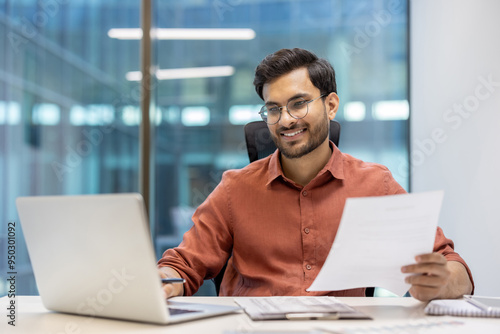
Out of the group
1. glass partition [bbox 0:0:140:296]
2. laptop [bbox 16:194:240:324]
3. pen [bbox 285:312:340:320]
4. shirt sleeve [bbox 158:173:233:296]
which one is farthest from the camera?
glass partition [bbox 0:0:140:296]

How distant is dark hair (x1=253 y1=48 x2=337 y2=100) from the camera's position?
66.9 inches

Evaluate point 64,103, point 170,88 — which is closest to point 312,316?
point 170,88

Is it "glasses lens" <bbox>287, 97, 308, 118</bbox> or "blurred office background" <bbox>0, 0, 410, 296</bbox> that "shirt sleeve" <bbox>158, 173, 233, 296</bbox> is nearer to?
"glasses lens" <bbox>287, 97, 308, 118</bbox>

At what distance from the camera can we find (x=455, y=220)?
8.59ft

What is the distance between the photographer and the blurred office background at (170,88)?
10.1 feet

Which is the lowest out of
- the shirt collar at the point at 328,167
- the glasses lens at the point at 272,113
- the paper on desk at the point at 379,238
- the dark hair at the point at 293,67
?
the paper on desk at the point at 379,238

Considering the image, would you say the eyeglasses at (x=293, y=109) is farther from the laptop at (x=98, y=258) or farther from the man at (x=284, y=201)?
the laptop at (x=98, y=258)

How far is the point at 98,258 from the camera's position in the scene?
0.97 meters

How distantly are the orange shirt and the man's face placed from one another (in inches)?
3.0

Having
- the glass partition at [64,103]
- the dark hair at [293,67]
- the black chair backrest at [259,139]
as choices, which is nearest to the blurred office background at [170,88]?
the glass partition at [64,103]

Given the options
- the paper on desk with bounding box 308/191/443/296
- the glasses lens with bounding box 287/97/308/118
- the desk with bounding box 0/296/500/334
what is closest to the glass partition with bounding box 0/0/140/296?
the glasses lens with bounding box 287/97/308/118

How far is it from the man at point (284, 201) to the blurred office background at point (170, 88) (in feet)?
4.53

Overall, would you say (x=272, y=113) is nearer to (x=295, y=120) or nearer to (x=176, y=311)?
(x=295, y=120)

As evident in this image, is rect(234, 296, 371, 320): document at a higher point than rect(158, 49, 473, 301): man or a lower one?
lower
